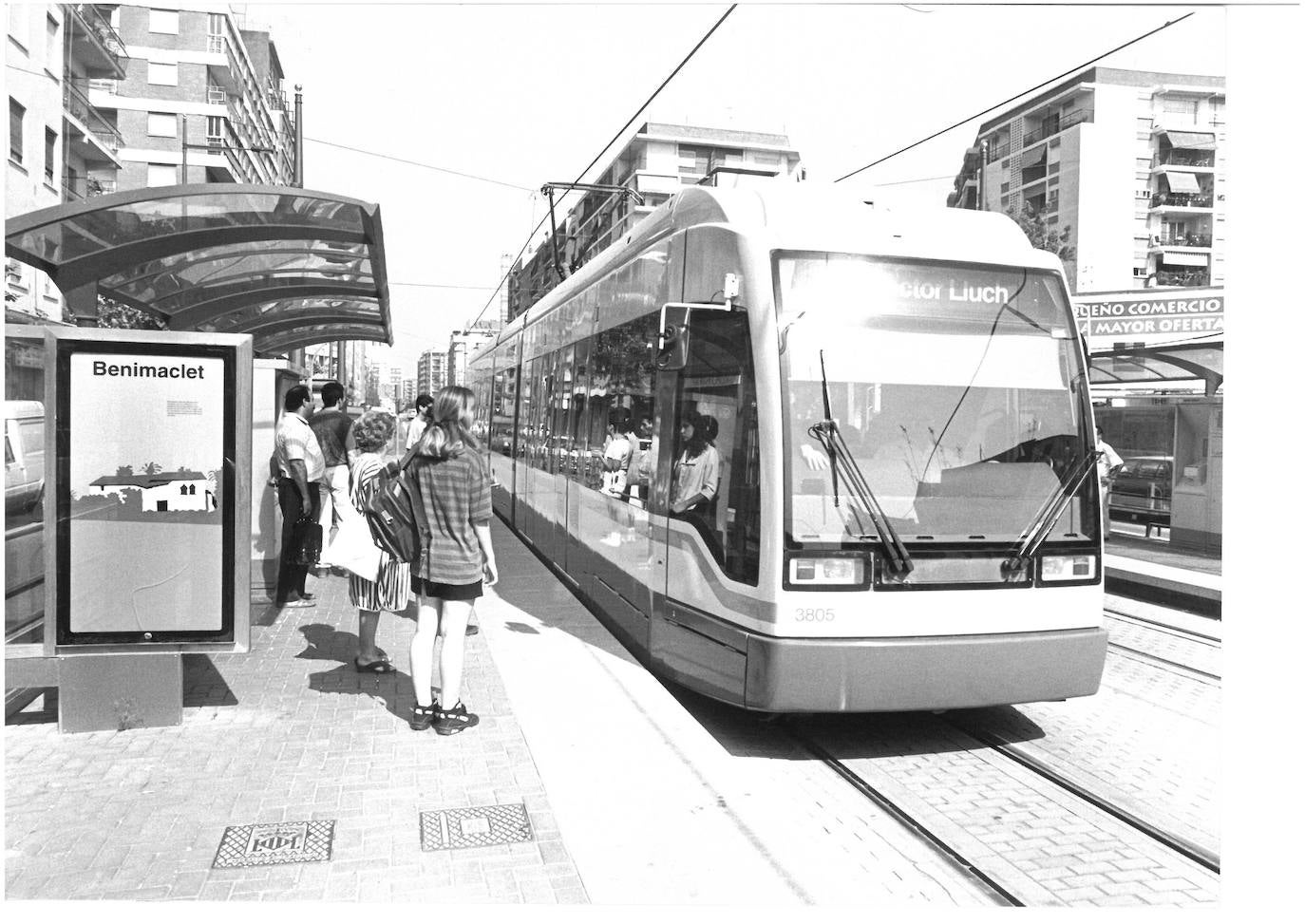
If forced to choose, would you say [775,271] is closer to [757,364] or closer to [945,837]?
[757,364]

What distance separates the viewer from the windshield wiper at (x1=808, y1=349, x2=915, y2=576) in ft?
17.5

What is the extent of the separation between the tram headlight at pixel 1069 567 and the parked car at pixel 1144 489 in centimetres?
1235

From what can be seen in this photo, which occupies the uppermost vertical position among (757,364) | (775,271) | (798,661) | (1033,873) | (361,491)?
(775,271)

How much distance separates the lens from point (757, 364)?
215 inches

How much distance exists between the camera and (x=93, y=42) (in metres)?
35.0

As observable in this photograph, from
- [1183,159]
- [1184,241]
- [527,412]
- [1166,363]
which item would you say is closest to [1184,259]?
[1184,241]

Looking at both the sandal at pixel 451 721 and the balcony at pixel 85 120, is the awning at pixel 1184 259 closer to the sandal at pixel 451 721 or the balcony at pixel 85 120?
the balcony at pixel 85 120

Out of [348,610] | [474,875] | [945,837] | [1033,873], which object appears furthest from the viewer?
[348,610]

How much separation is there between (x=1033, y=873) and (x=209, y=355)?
4.59m

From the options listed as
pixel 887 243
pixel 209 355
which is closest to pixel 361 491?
pixel 209 355

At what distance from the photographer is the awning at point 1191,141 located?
65.4 meters

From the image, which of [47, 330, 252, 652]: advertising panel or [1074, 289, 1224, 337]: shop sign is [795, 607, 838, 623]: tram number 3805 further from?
[1074, 289, 1224, 337]: shop sign

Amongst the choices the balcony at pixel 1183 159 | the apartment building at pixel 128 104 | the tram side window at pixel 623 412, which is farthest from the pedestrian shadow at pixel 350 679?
the balcony at pixel 1183 159

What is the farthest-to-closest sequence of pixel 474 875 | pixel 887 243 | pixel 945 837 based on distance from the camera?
1. pixel 887 243
2. pixel 945 837
3. pixel 474 875
